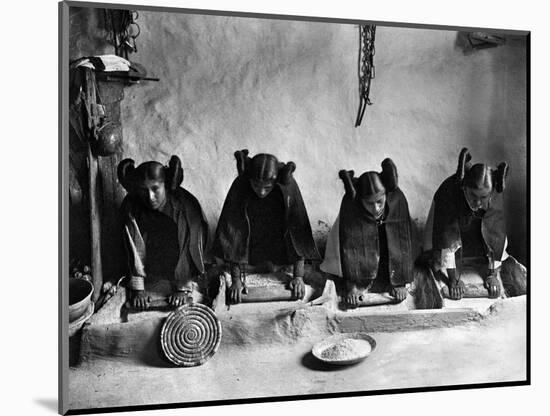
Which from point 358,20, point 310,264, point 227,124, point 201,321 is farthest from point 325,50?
point 201,321

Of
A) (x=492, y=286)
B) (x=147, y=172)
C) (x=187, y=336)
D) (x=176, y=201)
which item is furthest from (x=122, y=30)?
(x=492, y=286)

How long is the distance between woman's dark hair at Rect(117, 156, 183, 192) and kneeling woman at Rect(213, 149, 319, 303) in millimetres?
267

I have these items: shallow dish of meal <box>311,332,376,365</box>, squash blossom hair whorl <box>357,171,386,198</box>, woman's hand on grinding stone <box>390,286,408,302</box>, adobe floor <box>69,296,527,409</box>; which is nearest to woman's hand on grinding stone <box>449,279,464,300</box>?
adobe floor <box>69,296,527,409</box>

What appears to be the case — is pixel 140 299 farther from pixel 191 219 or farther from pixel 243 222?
pixel 243 222

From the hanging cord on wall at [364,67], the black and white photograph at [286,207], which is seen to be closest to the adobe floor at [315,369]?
the black and white photograph at [286,207]

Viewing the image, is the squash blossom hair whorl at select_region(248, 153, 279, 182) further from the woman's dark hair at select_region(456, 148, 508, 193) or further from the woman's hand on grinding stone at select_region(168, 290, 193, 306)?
the woman's dark hair at select_region(456, 148, 508, 193)

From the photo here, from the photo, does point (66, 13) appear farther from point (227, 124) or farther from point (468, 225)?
point (468, 225)

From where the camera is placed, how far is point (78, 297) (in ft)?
13.7

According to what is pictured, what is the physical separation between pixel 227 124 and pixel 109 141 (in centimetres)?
53

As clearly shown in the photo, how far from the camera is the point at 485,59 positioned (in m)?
4.78

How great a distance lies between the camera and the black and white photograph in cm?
A: 423

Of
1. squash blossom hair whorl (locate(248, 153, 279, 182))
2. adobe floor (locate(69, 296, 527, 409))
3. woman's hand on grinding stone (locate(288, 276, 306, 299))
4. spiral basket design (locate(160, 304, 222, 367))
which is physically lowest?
adobe floor (locate(69, 296, 527, 409))

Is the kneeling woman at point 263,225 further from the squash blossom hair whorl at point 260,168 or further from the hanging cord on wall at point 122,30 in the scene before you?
the hanging cord on wall at point 122,30

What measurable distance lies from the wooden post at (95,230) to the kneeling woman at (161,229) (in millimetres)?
114
